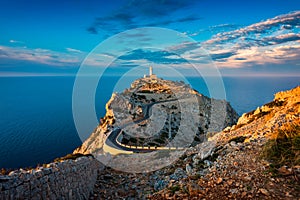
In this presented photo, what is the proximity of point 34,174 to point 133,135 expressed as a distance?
41355mm

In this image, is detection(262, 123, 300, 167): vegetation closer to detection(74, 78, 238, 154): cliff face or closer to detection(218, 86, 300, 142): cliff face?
detection(218, 86, 300, 142): cliff face

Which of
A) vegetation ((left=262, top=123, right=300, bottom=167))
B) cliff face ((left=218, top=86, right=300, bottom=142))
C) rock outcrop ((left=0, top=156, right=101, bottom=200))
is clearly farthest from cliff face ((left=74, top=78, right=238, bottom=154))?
vegetation ((left=262, top=123, right=300, bottom=167))

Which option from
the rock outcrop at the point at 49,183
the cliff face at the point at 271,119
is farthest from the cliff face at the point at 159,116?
the rock outcrop at the point at 49,183

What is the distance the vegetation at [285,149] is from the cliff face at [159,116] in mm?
36045

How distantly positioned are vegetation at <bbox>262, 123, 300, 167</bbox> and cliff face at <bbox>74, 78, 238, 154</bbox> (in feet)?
118

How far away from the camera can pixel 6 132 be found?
94812 mm

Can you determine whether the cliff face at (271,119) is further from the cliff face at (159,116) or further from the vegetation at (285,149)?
the cliff face at (159,116)

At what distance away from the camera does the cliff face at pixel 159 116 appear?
5009 centimetres

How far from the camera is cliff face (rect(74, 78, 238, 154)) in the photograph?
50.1 metres

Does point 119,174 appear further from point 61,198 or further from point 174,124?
point 174,124

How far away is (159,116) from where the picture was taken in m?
63.8

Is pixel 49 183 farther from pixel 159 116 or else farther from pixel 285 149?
pixel 159 116

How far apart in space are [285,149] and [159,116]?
183 feet

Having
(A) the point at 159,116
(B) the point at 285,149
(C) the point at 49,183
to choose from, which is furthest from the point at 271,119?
(A) the point at 159,116
